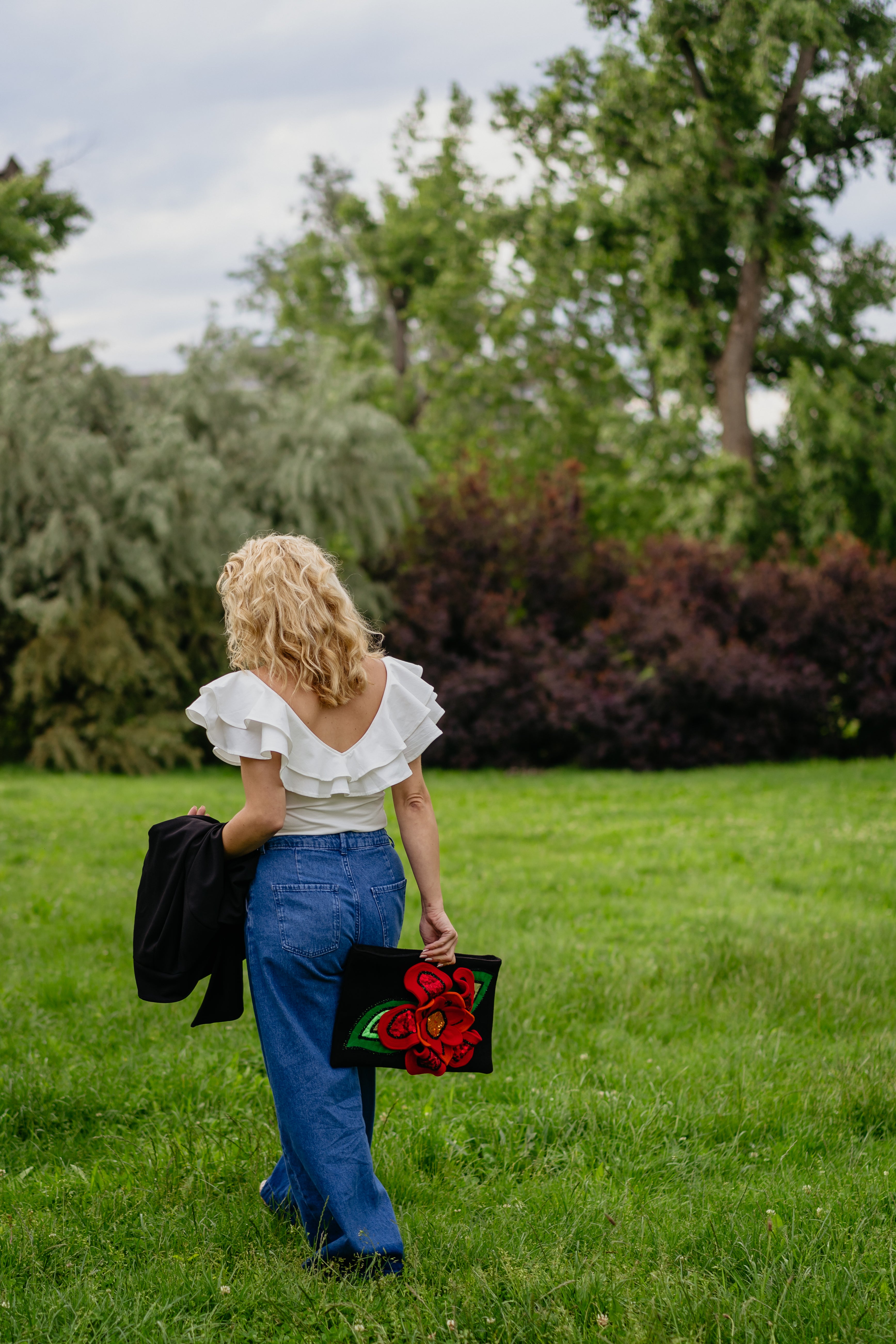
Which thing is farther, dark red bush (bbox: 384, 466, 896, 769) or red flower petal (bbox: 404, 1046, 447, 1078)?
dark red bush (bbox: 384, 466, 896, 769)

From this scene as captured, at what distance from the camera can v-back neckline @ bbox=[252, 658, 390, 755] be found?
3.05 metres

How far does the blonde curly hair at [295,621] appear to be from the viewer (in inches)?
120

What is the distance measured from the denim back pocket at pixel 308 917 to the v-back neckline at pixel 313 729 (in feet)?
1.18

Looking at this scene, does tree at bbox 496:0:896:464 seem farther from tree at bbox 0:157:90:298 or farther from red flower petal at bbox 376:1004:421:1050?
red flower petal at bbox 376:1004:421:1050

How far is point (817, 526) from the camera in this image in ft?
69.6

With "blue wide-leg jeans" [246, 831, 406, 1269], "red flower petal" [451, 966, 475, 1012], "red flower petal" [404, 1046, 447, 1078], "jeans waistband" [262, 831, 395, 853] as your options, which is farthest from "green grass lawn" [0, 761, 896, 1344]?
"jeans waistband" [262, 831, 395, 853]

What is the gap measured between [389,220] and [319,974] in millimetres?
32319

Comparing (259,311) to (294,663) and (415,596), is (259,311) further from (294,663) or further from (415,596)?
(294,663)

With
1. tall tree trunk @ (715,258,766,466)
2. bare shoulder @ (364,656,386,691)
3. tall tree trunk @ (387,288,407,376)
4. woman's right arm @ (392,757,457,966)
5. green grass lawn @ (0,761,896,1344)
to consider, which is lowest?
green grass lawn @ (0,761,896,1344)

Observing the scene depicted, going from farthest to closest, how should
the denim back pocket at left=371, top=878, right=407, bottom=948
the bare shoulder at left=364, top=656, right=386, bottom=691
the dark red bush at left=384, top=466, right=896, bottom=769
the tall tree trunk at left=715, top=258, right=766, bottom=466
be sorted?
1. the tall tree trunk at left=715, top=258, right=766, bottom=466
2. the dark red bush at left=384, top=466, right=896, bottom=769
3. the bare shoulder at left=364, top=656, right=386, bottom=691
4. the denim back pocket at left=371, top=878, right=407, bottom=948

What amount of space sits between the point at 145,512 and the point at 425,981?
1294 centimetres

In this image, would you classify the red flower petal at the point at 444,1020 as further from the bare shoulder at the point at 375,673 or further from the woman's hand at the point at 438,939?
the bare shoulder at the point at 375,673

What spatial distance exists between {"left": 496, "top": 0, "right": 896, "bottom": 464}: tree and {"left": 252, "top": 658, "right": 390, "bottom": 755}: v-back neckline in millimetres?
18013

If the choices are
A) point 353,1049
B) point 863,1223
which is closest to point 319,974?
point 353,1049
